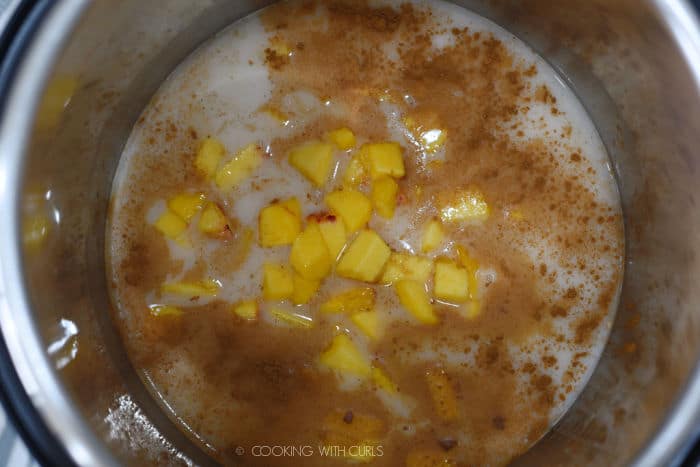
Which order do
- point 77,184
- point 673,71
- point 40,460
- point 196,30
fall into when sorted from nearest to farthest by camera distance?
point 40,460 → point 673,71 → point 77,184 → point 196,30

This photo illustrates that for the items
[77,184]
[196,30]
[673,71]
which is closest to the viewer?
[673,71]

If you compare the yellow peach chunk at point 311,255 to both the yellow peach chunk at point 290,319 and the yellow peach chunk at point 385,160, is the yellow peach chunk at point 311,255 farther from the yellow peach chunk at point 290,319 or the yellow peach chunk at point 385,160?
the yellow peach chunk at point 385,160

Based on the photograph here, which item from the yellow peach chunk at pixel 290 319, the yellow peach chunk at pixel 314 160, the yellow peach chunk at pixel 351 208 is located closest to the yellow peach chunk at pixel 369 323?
the yellow peach chunk at pixel 290 319

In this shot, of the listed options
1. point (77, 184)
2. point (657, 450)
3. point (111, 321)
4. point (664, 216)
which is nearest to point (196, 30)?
point (77, 184)

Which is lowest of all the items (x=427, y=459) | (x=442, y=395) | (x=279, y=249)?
(x=427, y=459)

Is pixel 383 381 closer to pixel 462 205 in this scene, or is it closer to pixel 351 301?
pixel 351 301

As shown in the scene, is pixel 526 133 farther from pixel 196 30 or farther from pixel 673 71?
pixel 196 30

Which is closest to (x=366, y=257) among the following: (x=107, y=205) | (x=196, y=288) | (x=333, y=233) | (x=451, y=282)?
(x=333, y=233)
